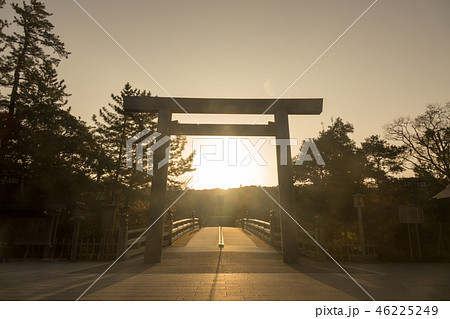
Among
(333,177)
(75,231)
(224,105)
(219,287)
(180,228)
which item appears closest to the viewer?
(219,287)

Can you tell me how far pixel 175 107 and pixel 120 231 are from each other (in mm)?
4894

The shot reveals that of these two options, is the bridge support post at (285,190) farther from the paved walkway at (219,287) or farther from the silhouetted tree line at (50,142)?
the silhouetted tree line at (50,142)

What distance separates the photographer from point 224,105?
8594mm

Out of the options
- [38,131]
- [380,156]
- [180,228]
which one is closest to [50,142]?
[38,131]

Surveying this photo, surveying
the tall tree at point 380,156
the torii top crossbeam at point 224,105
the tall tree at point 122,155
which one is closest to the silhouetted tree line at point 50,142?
the tall tree at point 122,155

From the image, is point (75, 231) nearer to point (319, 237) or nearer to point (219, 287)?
point (219, 287)

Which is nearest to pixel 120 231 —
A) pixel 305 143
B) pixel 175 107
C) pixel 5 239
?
pixel 5 239

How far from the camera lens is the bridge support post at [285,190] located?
309 inches

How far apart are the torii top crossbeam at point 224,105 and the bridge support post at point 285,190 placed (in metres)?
0.38

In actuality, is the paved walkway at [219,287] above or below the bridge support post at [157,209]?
below

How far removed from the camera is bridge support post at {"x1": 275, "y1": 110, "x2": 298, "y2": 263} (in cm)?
785

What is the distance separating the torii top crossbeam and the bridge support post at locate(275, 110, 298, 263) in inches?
15.1

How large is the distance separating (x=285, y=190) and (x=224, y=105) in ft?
11.3

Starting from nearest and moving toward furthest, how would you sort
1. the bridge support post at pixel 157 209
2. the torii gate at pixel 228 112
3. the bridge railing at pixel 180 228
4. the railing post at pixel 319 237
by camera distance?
1. the bridge support post at pixel 157 209
2. the torii gate at pixel 228 112
3. the railing post at pixel 319 237
4. the bridge railing at pixel 180 228
